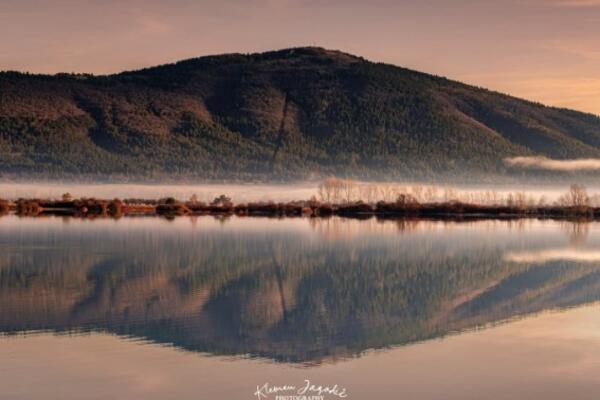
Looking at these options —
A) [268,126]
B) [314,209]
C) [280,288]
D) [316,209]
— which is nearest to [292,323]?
[280,288]

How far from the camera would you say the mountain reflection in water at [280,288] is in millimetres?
19688

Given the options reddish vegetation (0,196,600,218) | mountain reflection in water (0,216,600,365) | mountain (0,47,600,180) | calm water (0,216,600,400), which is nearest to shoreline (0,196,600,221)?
reddish vegetation (0,196,600,218)

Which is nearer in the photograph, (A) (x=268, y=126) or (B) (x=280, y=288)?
(B) (x=280, y=288)

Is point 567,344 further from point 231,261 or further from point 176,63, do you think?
point 176,63

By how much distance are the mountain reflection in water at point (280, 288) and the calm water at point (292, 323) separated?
0.07 meters

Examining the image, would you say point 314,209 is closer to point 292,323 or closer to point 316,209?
point 316,209

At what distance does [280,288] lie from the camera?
1072 inches

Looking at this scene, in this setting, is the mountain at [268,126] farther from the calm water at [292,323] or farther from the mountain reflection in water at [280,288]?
the calm water at [292,323]

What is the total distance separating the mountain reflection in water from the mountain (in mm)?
82865

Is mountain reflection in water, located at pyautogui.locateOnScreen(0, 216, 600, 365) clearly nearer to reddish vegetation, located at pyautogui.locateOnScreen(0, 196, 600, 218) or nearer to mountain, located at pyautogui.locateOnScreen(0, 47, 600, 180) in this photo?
reddish vegetation, located at pyautogui.locateOnScreen(0, 196, 600, 218)

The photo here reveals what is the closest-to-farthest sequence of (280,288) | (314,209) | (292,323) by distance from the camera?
1. (292,323)
2. (280,288)
3. (314,209)

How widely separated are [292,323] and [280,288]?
6.29 meters

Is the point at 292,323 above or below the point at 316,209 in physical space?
below

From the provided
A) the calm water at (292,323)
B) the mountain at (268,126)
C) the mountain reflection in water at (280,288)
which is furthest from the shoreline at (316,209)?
the calm water at (292,323)
